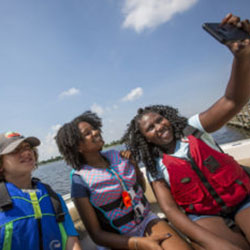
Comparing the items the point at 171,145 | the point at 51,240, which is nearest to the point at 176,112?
the point at 171,145

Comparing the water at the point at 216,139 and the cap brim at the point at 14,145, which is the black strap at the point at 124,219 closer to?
the cap brim at the point at 14,145

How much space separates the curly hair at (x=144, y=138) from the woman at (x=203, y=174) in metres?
0.01

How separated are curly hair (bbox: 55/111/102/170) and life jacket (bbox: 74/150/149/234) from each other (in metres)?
0.17

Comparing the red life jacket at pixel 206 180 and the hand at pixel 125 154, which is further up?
the hand at pixel 125 154

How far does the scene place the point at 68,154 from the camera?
7.00ft

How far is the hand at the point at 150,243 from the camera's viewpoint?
1611mm

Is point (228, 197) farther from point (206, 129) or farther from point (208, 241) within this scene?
point (206, 129)

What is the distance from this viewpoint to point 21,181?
173 cm

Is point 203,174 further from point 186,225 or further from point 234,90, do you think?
point 234,90

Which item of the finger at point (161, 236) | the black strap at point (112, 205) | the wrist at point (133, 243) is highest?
the black strap at point (112, 205)

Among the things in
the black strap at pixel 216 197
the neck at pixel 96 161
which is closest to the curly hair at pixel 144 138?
the neck at pixel 96 161

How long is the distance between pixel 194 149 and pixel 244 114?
18.2 metres

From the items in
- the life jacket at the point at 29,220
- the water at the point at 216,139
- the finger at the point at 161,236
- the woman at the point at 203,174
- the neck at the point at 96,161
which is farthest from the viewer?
the water at the point at 216,139

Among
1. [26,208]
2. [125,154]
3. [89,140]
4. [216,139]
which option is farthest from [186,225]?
[216,139]
